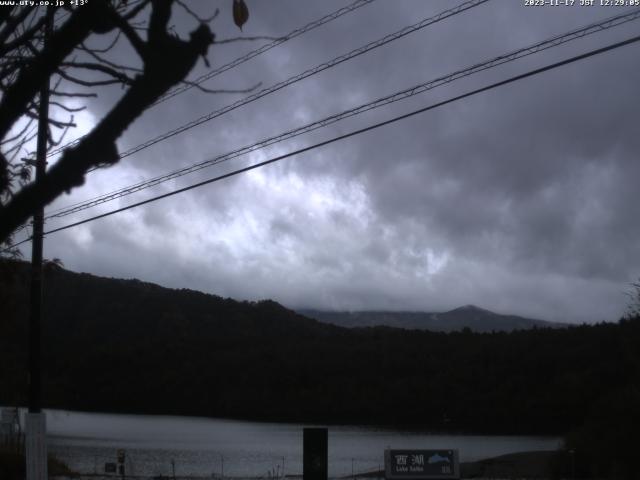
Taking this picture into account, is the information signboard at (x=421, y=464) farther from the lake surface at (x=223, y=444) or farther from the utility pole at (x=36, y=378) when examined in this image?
the lake surface at (x=223, y=444)

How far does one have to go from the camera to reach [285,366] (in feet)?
311

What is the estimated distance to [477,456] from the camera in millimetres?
53688

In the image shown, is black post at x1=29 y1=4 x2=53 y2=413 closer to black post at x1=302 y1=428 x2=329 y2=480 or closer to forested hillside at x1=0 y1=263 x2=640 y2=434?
black post at x1=302 y1=428 x2=329 y2=480

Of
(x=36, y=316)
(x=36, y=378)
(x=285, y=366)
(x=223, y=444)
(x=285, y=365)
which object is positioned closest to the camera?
(x=36, y=378)

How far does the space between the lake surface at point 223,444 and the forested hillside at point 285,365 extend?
4532mm

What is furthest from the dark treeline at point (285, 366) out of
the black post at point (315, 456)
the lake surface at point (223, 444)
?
the black post at point (315, 456)

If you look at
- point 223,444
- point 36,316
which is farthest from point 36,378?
point 223,444

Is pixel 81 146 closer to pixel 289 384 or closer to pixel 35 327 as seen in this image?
pixel 35 327

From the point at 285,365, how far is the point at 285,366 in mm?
319

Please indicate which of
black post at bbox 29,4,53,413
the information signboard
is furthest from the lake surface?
black post at bbox 29,4,53,413

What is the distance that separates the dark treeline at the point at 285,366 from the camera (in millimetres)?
76688

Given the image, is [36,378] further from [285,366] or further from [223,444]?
[285,366]

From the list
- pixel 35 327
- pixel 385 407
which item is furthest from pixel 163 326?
pixel 35 327

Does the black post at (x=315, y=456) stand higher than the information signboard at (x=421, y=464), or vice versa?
the black post at (x=315, y=456)
